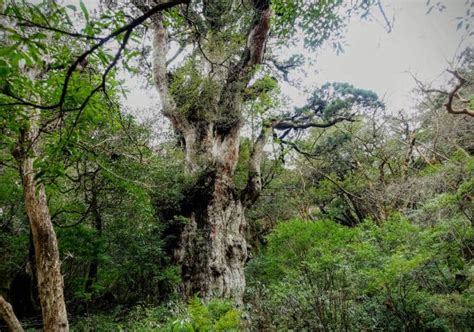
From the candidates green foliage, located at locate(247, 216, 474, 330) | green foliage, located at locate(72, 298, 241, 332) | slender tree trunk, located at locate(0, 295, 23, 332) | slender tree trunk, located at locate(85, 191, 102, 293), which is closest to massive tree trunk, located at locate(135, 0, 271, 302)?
green foliage, located at locate(72, 298, 241, 332)

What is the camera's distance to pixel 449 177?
Result: 688 centimetres

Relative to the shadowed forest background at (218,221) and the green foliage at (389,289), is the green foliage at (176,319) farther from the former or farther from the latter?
the green foliage at (389,289)

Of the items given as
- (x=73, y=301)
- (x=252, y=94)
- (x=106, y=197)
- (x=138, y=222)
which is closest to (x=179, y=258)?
(x=138, y=222)

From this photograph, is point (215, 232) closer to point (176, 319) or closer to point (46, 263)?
point (176, 319)

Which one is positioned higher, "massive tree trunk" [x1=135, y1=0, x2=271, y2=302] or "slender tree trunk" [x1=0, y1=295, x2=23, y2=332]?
"massive tree trunk" [x1=135, y1=0, x2=271, y2=302]

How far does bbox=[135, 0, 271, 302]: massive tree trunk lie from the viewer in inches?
264

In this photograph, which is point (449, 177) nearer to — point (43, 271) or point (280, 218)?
point (43, 271)

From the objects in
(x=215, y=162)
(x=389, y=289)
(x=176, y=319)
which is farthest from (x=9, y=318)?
(x=389, y=289)

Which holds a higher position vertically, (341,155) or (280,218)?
(341,155)

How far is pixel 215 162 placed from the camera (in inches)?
299

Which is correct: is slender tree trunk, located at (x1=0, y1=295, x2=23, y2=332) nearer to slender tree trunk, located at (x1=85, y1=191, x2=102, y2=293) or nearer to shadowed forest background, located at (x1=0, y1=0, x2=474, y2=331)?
shadowed forest background, located at (x1=0, y1=0, x2=474, y2=331)

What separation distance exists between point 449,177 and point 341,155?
7046 millimetres

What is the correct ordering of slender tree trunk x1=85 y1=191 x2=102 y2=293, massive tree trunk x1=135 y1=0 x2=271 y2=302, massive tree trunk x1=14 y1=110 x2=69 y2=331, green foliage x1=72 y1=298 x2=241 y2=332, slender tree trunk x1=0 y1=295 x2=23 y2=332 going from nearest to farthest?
green foliage x1=72 y1=298 x2=241 y2=332, slender tree trunk x1=0 y1=295 x2=23 y2=332, massive tree trunk x1=14 y1=110 x2=69 y2=331, massive tree trunk x1=135 y1=0 x2=271 y2=302, slender tree trunk x1=85 y1=191 x2=102 y2=293

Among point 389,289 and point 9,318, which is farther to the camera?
point 389,289
